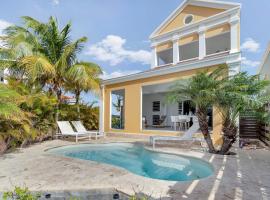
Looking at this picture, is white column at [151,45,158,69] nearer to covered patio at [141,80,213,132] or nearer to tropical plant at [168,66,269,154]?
covered patio at [141,80,213,132]

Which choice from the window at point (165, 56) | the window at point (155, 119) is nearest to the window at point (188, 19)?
the window at point (165, 56)

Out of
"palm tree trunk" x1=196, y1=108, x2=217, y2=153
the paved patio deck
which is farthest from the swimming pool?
"palm tree trunk" x1=196, y1=108, x2=217, y2=153

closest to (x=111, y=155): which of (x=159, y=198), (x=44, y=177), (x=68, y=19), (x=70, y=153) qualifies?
(x=70, y=153)

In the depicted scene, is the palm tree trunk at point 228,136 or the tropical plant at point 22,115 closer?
the tropical plant at point 22,115

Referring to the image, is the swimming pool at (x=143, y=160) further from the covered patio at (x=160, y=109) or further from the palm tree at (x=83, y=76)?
the covered patio at (x=160, y=109)

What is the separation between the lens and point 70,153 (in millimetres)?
9805

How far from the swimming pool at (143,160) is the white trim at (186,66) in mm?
4833

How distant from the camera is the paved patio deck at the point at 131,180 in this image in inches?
162

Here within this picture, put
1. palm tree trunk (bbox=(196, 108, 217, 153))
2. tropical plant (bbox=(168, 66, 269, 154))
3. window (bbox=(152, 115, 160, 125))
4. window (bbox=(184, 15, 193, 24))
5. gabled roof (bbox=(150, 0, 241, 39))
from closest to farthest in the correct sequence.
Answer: tropical plant (bbox=(168, 66, 269, 154))
palm tree trunk (bbox=(196, 108, 217, 153))
gabled roof (bbox=(150, 0, 241, 39))
window (bbox=(184, 15, 193, 24))
window (bbox=(152, 115, 160, 125))

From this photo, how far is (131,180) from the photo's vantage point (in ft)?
15.8

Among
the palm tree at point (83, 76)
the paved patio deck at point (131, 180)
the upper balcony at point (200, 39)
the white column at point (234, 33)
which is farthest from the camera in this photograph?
the palm tree at point (83, 76)

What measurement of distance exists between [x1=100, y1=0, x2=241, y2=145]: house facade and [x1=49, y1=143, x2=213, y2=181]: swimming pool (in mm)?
3193

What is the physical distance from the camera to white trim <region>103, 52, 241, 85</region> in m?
9.88

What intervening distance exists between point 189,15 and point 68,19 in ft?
29.0
